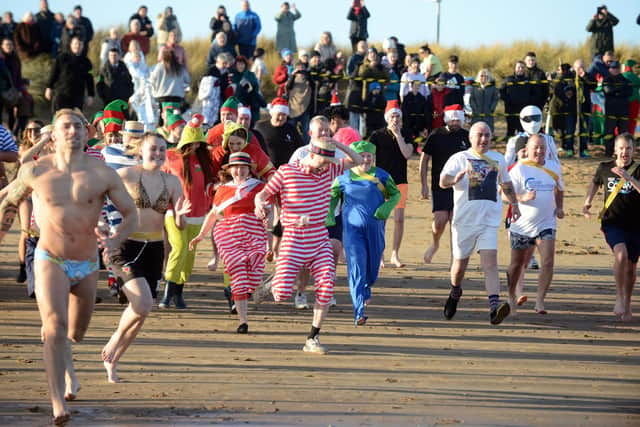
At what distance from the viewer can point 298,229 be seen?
997cm

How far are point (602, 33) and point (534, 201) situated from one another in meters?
16.4

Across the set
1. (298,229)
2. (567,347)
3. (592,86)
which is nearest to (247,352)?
(298,229)

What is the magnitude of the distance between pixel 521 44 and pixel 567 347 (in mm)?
24870

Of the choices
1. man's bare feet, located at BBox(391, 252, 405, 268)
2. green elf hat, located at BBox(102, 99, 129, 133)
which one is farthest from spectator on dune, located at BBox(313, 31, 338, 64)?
green elf hat, located at BBox(102, 99, 129, 133)

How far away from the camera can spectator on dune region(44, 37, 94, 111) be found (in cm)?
2123

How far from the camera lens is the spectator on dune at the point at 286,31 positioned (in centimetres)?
2809

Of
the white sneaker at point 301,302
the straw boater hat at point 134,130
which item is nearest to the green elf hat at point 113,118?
the straw boater hat at point 134,130

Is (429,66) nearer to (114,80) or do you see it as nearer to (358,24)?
(358,24)

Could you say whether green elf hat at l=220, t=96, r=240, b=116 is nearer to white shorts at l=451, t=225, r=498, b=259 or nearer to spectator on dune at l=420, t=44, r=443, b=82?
white shorts at l=451, t=225, r=498, b=259

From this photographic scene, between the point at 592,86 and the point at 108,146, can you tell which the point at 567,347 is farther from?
Answer: the point at 592,86

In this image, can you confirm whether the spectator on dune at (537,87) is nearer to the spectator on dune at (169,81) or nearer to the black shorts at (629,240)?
the spectator on dune at (169,81)

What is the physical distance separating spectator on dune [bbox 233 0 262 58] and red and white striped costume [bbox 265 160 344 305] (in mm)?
15800

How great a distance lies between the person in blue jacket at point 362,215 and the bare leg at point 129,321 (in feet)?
9.00

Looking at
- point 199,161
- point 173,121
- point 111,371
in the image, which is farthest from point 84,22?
point 111,371
